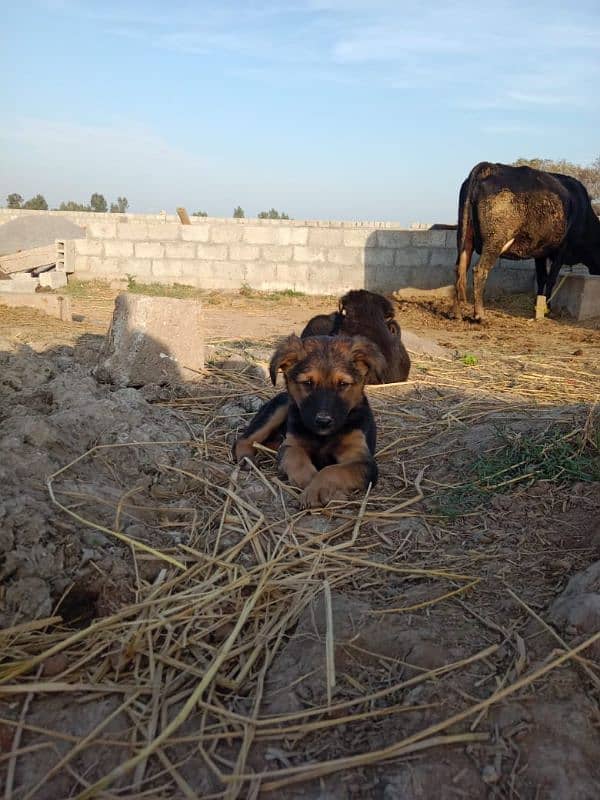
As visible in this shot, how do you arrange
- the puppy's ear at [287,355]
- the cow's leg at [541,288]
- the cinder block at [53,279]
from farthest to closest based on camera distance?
the cinder block at [53,279] → the cow's leg at [541,288] → the puppy's ear at [287,355]

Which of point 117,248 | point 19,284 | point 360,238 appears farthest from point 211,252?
point 19,284

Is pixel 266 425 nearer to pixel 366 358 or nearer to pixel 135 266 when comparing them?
pixel 366 358

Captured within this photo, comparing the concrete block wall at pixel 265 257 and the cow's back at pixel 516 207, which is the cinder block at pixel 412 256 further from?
the cow's back at pixel 516 207

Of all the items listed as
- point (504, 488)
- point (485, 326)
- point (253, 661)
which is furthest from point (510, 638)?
point (485, 326)

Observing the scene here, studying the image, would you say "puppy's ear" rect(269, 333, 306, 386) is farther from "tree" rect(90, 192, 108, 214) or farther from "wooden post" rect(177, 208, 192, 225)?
"tree" rect(90, 192, 108, 214)

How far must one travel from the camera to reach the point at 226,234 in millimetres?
16016

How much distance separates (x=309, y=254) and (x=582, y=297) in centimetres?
597

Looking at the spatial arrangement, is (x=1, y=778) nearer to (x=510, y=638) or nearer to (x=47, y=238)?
(x=510, y=638)

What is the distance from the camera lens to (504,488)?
4.16 metres

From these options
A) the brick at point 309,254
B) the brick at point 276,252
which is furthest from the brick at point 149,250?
the brick at point 309,254

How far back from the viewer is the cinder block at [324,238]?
15.9m

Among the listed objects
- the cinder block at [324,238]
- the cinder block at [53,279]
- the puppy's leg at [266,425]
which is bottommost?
the puppy's leg at [266,425]

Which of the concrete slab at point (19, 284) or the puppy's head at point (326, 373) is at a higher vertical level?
the puppy's head at point (326, 373)

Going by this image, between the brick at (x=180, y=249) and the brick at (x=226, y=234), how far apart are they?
492 mm
